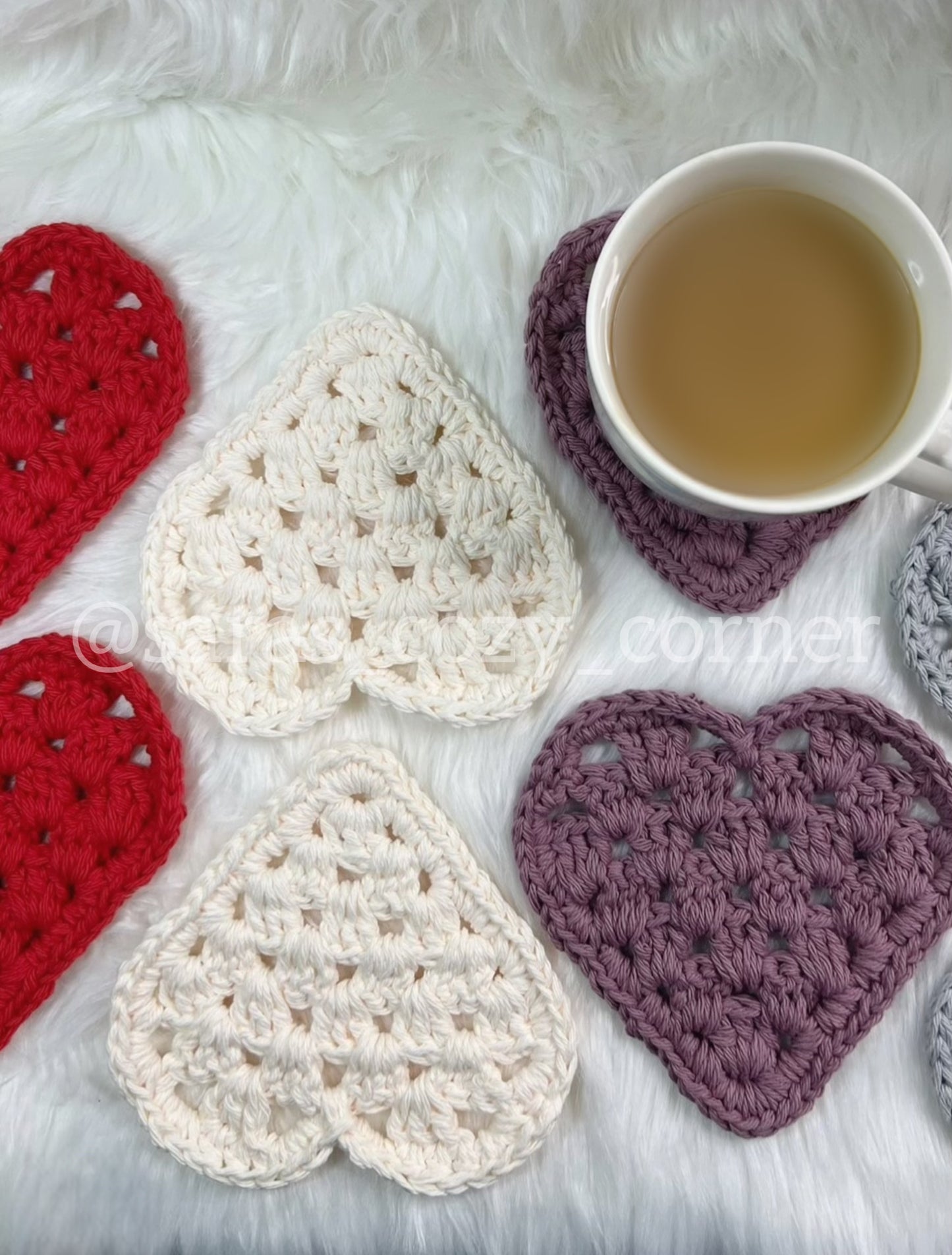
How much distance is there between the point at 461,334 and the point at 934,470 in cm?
26

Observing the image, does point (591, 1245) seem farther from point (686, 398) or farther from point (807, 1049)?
point (686, 398)

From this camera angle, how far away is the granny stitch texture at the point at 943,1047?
540mm

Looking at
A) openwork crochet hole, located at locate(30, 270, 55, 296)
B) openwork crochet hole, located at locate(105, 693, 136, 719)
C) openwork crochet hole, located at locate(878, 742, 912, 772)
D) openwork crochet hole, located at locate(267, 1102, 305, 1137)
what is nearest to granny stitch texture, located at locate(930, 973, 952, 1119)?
openwork crochet hole, located at locate(878, 742, 912, 772)

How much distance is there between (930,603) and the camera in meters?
0.55

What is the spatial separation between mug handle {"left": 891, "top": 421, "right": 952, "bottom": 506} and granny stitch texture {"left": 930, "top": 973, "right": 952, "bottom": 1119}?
28 cm

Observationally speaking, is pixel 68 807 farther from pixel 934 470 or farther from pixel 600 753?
pixel 934 470

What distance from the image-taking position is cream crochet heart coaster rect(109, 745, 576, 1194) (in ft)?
1.77

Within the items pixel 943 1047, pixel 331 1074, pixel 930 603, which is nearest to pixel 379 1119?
pixel 331 1074

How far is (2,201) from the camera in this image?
583 millimetres

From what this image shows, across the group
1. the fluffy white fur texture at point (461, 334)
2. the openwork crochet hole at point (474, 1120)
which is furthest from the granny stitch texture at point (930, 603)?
the openwork crochet hole at point (474, 1120)

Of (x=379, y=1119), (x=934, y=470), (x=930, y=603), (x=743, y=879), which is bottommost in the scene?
(x=379, y=1119)

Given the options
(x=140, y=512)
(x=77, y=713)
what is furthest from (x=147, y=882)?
(x=140, y=512)

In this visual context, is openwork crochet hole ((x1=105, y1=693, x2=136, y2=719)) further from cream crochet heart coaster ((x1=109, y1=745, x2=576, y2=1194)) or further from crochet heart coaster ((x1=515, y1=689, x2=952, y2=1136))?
crochet heart coaster ((x1=515, y1=689, x2=952, y2=1136))

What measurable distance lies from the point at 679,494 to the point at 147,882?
351 mm
